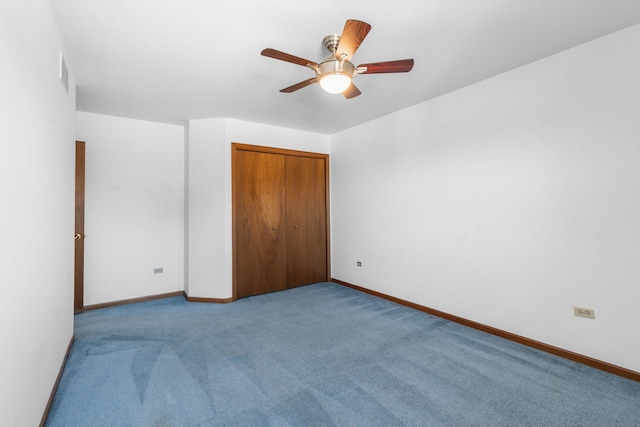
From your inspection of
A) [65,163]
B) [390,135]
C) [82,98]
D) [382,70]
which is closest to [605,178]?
[382,70]

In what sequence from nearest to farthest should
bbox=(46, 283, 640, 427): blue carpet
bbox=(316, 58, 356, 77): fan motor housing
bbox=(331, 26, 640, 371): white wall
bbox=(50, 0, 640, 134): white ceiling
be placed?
bbox=(46, 283, 640, 427): blue carpet, bbox=(50, 0, 640, 134): white ceiling, bbox=(316, 58, 356, 77): fan motor housing, bbox=(331, 26, 640, 371): white wall

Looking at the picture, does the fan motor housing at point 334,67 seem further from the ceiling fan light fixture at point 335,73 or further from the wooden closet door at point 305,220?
the wooden closet door at point 305,220

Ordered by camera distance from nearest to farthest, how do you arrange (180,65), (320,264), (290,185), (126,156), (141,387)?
(141,387), (180,65), (126,156), (290,185), (320,264)

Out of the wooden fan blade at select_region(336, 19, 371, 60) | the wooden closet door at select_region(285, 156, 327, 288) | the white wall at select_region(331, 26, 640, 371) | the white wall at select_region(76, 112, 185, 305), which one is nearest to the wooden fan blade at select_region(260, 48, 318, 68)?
the wooden fan blade at select_region(336, 19, 371, 60)

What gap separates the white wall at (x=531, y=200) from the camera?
216cm

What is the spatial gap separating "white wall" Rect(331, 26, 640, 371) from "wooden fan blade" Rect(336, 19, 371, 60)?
1842mm

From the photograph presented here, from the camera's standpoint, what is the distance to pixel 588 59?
2.29 metres

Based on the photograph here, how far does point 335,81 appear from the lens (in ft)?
6.68

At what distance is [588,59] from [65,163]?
4297 mm

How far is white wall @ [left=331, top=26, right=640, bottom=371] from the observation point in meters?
2.16

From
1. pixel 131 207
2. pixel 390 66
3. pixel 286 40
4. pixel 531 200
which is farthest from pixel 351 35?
pixel 131 207

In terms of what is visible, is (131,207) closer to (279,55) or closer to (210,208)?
(210,208)

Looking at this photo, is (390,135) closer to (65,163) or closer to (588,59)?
(588,59)

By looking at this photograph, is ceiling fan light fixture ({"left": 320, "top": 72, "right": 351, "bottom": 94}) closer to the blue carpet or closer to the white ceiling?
the white ceiling
